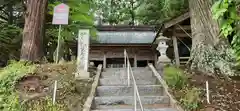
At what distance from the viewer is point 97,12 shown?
19.6 meters

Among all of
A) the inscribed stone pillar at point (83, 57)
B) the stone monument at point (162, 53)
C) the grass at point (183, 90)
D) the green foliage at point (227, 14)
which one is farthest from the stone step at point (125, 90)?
the green foliage at point (227, 14)

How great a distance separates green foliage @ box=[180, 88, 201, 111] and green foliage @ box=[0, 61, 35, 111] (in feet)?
10.5

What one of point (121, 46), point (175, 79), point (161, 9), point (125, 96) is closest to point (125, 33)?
point (121, 46)

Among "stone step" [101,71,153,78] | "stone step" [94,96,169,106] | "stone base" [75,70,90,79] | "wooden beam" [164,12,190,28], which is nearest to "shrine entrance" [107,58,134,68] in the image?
"wooden beam" [164,12,190,28]

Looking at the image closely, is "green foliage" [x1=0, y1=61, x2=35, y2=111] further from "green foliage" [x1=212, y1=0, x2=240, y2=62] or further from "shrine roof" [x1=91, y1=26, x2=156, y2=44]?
"shrine roof" [x1=91, y1=26, x2=156, y2=44]

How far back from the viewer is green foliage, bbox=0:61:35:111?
16.1 ft

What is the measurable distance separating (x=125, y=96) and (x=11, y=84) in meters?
2.51

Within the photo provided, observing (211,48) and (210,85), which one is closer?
(210,85)

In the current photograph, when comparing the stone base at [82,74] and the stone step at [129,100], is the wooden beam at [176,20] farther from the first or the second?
the stone step at [129,100]

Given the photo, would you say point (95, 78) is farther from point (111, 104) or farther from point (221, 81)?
point (221, 81)

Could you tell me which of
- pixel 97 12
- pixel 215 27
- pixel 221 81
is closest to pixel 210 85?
pixel 221 81

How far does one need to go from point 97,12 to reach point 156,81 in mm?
13114

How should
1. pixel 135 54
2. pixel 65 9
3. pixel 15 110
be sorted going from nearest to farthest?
pixel 15 110 → pixel 65 9 → pixel 135 54

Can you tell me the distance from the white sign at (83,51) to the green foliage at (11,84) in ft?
4.24
